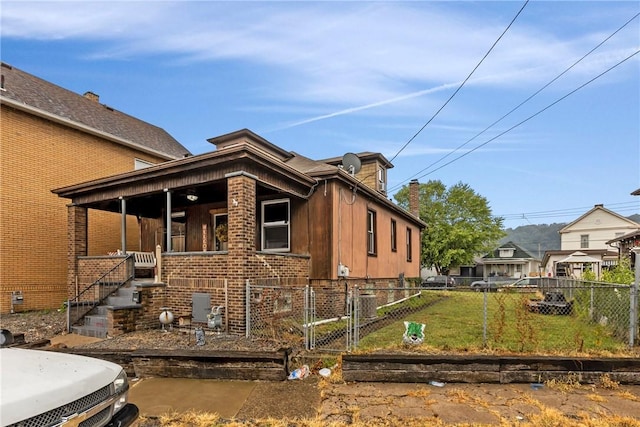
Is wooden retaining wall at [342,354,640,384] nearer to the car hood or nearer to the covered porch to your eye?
the covered porch

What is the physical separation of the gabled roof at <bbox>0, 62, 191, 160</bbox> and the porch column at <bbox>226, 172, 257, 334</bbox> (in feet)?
29.7

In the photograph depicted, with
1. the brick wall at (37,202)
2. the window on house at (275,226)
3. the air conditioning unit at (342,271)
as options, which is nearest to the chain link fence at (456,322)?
the air conditioning unit at (342,271)

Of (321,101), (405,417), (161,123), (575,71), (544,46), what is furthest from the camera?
(161,123)

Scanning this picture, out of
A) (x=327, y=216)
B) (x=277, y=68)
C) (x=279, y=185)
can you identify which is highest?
A: (x=277, y=68)

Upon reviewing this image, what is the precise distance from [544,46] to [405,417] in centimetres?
989

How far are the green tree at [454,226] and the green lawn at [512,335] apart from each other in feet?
91.1

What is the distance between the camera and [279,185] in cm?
863

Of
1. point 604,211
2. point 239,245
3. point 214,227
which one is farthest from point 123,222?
point 604,211

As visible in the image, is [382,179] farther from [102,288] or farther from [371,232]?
[102,288]

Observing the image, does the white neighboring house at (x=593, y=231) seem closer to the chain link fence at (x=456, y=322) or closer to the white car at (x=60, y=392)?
the chain link fence at (x=456, y=322)

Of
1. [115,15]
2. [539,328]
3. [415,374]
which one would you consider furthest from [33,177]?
[539,328]

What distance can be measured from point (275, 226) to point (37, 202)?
8593 millimetres

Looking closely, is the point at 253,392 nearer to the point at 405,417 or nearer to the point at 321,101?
the point at 405,417

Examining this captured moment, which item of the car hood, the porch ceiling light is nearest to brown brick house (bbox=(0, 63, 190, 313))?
the porch ceiling light
